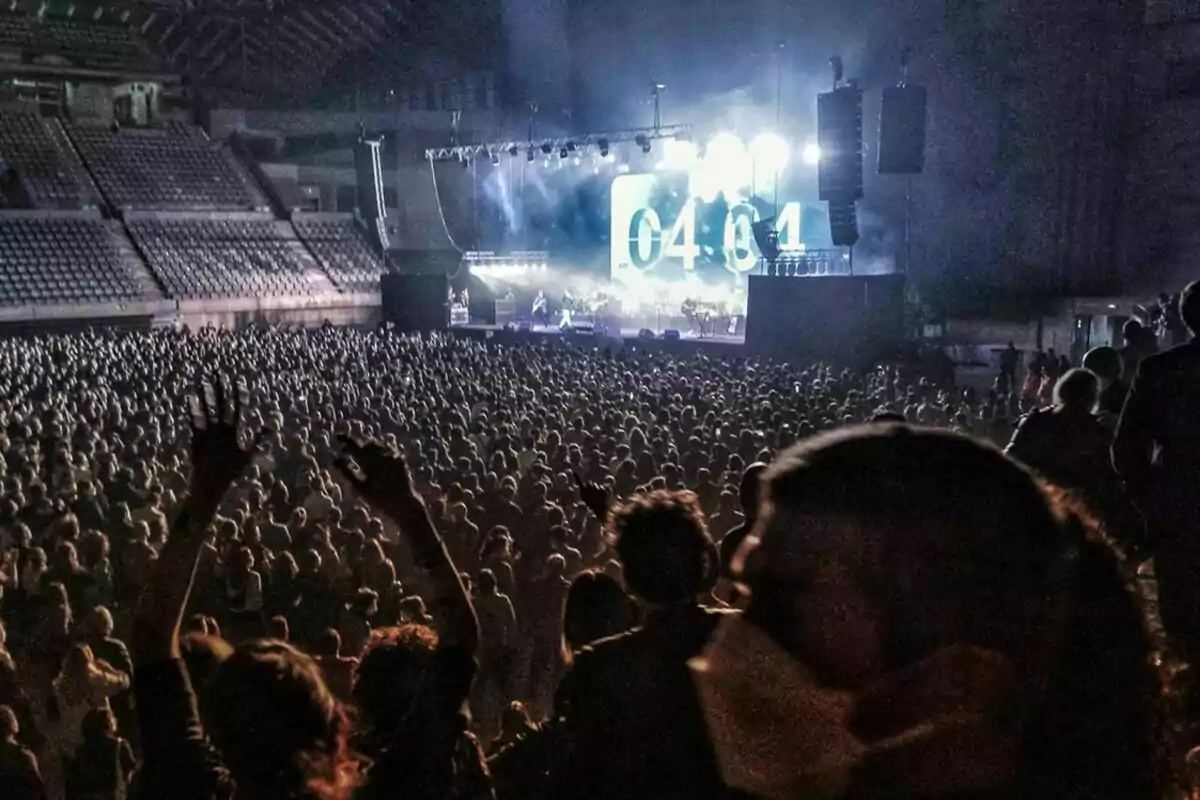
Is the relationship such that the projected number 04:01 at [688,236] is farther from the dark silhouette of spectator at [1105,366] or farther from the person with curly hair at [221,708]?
the person with curly hair at [221,708]

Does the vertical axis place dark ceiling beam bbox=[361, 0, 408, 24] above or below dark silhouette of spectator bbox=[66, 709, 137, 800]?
above

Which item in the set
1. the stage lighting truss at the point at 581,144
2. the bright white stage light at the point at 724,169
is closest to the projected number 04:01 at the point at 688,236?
the bright white stage light at the point at 724,169

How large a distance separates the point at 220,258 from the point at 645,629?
3048cm

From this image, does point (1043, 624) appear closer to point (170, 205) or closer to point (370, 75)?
point (170, 205)

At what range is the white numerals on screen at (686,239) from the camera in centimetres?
2825

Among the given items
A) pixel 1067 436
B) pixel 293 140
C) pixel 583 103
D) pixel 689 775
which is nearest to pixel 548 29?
pixel 583 103

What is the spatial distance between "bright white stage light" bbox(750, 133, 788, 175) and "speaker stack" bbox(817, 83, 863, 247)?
665 centimetres

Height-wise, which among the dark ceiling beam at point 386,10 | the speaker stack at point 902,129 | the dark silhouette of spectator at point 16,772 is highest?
the dark ceiling beam at point 386,10

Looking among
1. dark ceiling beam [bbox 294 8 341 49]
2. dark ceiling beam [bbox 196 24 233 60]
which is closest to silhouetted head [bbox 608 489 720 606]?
dark ceiling beam [bbox 294 8 341 49]

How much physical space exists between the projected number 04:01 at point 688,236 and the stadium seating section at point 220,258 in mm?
10450

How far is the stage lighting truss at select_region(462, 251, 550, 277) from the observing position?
31.1 metres

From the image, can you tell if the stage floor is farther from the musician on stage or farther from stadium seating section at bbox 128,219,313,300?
stadium seating section at bbox 128,219,313,300

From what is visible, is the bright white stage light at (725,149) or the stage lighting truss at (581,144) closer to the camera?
the stage lighting truss at (581,144)

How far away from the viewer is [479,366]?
1514cm
